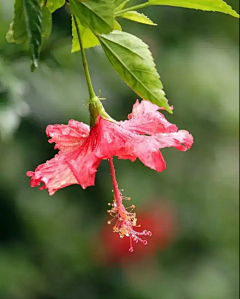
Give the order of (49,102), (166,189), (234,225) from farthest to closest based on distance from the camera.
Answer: (234,225) < (166,189) < (49,102)

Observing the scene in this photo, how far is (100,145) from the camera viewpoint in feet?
1.77

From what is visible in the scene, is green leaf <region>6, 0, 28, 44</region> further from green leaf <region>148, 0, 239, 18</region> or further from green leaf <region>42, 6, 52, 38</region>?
green leaf <region>148, 0, 239, 18</region>

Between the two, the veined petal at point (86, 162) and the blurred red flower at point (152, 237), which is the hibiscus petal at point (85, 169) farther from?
the blurred red flower at point (152, 237)

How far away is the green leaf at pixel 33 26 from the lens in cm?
42

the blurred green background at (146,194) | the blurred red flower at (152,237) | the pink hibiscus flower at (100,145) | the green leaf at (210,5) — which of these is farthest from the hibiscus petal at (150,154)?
the blurred red flower at (152,237)

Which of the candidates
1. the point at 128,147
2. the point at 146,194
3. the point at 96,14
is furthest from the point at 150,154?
the point at 146,194

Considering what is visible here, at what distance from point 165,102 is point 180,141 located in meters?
0.10

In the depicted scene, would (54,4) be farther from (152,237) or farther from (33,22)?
(152,237)

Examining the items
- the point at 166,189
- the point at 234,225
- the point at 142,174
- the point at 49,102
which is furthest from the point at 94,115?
the point at 234,225

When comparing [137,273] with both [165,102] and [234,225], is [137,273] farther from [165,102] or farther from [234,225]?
[165,102]

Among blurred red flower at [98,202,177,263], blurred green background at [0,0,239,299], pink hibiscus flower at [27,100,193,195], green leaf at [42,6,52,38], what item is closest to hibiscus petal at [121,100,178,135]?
pink hibiscus flower at [27,100,193,195]

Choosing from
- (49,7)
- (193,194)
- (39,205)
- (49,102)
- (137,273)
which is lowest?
(137,273)

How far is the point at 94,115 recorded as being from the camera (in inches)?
22.8

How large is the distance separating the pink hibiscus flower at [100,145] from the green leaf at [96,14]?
12cm
